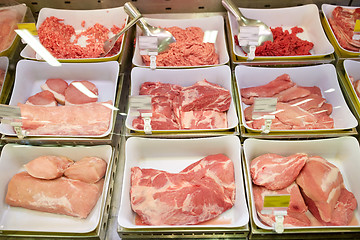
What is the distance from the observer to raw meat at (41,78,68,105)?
2.62 m

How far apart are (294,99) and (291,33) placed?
0.74 m

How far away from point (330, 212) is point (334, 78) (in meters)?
1.08

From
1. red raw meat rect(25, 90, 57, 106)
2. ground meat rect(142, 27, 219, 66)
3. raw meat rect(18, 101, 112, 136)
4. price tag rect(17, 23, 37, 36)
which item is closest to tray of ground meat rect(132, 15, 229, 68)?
ground meat rect(142, 27, 219, 66)

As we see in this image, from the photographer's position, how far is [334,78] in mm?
2582

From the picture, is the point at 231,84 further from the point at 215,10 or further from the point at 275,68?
the point at 215,10

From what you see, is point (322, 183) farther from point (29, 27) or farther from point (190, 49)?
point (29, 27)

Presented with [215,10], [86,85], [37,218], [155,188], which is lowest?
[37,218]

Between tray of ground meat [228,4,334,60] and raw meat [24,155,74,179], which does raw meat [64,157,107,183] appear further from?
tray of ground meat [228,4,334,60]

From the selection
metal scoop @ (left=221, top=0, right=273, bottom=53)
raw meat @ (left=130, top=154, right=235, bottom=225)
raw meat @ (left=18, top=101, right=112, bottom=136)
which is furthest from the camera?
metal scoop @ (left=221, top=0, right=273, bottom=53)

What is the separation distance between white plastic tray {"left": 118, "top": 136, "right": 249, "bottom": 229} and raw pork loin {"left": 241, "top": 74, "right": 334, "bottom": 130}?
26 centimetres

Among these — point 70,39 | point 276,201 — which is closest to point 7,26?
point 70,39

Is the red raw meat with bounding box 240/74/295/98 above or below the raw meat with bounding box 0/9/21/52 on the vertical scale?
below

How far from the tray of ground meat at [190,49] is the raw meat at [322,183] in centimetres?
102

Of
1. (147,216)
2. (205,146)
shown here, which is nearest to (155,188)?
(147,216)
